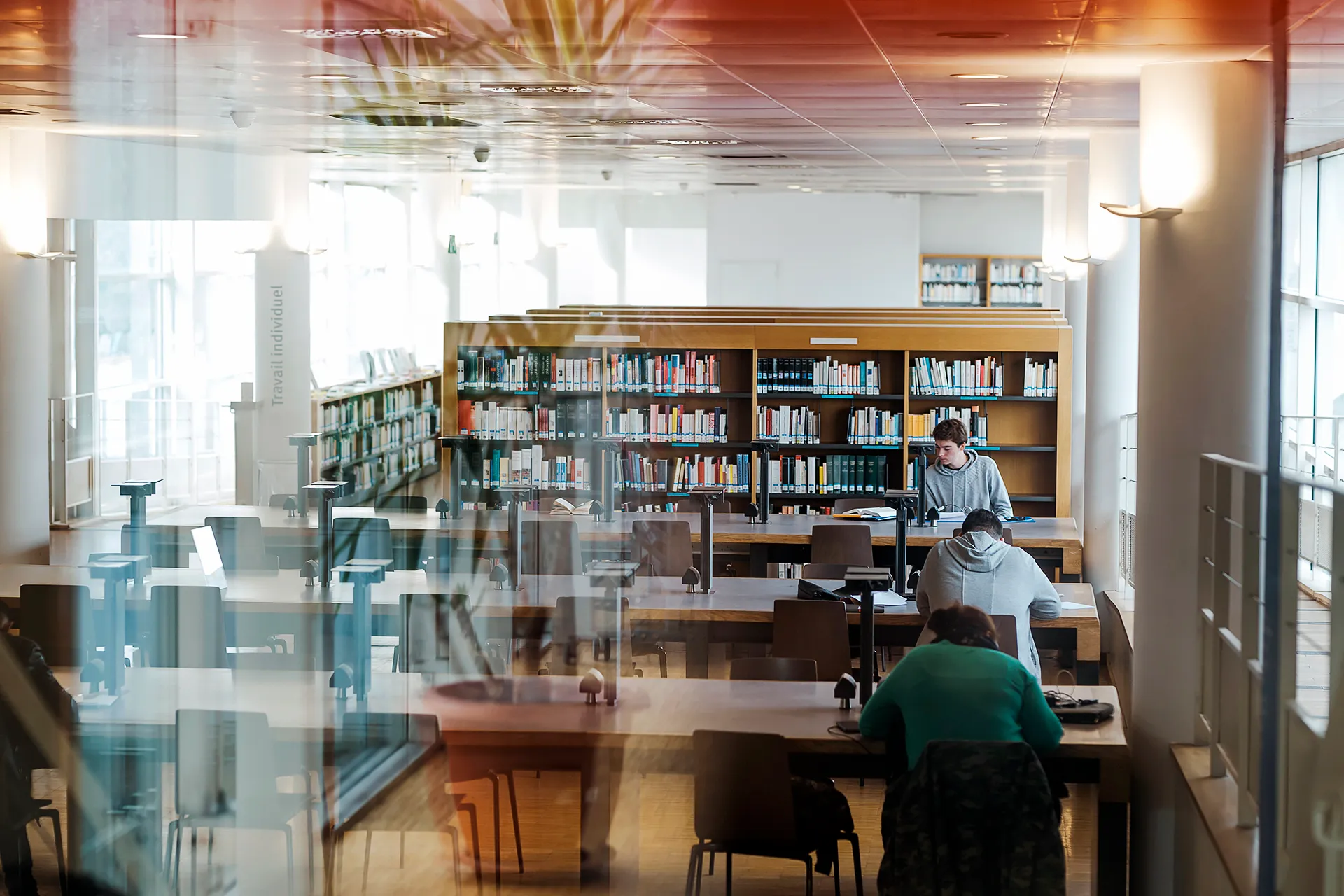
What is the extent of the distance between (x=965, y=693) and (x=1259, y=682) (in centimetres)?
81

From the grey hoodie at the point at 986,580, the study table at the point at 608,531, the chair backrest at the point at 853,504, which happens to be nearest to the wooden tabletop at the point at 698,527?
the study table at the point at 608,531

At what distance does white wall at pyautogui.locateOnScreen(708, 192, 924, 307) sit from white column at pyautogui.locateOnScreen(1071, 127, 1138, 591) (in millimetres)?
8943

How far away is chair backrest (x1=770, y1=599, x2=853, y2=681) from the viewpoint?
5.59 metres

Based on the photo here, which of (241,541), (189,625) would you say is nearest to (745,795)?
(189,625)

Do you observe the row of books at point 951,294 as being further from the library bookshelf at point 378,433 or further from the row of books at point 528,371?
the row of books at point 528,371

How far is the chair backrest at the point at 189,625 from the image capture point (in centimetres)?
584

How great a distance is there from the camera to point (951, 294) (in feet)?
56.4

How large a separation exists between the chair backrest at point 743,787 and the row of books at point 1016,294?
14132 mm

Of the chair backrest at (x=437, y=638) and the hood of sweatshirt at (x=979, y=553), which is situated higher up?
the hood of sweatshirt at (x=979, y=553)

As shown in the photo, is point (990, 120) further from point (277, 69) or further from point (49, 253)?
point (49, 253)

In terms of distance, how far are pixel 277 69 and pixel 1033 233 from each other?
12.8 m

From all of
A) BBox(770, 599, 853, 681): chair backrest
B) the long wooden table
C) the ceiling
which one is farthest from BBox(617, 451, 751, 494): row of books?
the long wooden table

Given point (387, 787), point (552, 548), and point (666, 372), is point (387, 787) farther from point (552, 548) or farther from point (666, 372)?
point (666, 372)

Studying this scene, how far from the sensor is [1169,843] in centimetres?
430
